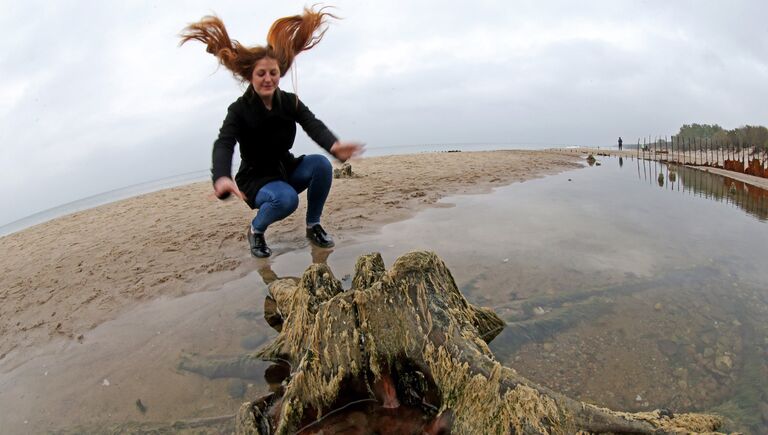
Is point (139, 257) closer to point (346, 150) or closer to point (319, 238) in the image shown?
point (319, 238)

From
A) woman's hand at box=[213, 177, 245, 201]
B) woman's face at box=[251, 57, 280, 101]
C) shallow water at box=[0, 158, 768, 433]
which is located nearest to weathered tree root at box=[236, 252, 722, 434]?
shallow water at box=[0, 158, 768, 433]

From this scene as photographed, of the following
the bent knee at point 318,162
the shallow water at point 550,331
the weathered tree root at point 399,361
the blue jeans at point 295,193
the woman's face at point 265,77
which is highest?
the woman's face at point 265,77

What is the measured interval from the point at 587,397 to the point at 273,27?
391 cm

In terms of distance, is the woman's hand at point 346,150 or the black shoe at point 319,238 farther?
the black shoe at point 319,238

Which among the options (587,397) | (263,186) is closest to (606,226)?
(587,397)

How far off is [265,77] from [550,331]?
3300 mm

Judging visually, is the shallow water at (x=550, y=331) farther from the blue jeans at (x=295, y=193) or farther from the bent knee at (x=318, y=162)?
the bent knee at (x=318, y=162)

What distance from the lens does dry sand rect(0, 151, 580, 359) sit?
3650mm

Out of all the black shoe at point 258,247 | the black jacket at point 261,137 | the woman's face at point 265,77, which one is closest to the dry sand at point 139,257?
the black shoe at point 258,247

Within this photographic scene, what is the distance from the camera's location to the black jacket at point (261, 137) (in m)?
4.01

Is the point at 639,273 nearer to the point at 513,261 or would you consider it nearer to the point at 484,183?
the point at 513,261

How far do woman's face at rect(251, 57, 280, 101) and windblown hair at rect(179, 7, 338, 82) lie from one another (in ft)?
0.15

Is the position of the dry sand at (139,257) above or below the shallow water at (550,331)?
above

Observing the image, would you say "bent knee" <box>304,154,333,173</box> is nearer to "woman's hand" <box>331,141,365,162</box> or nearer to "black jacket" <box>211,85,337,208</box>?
"black jacket" <box>211,85,337,208</box>
